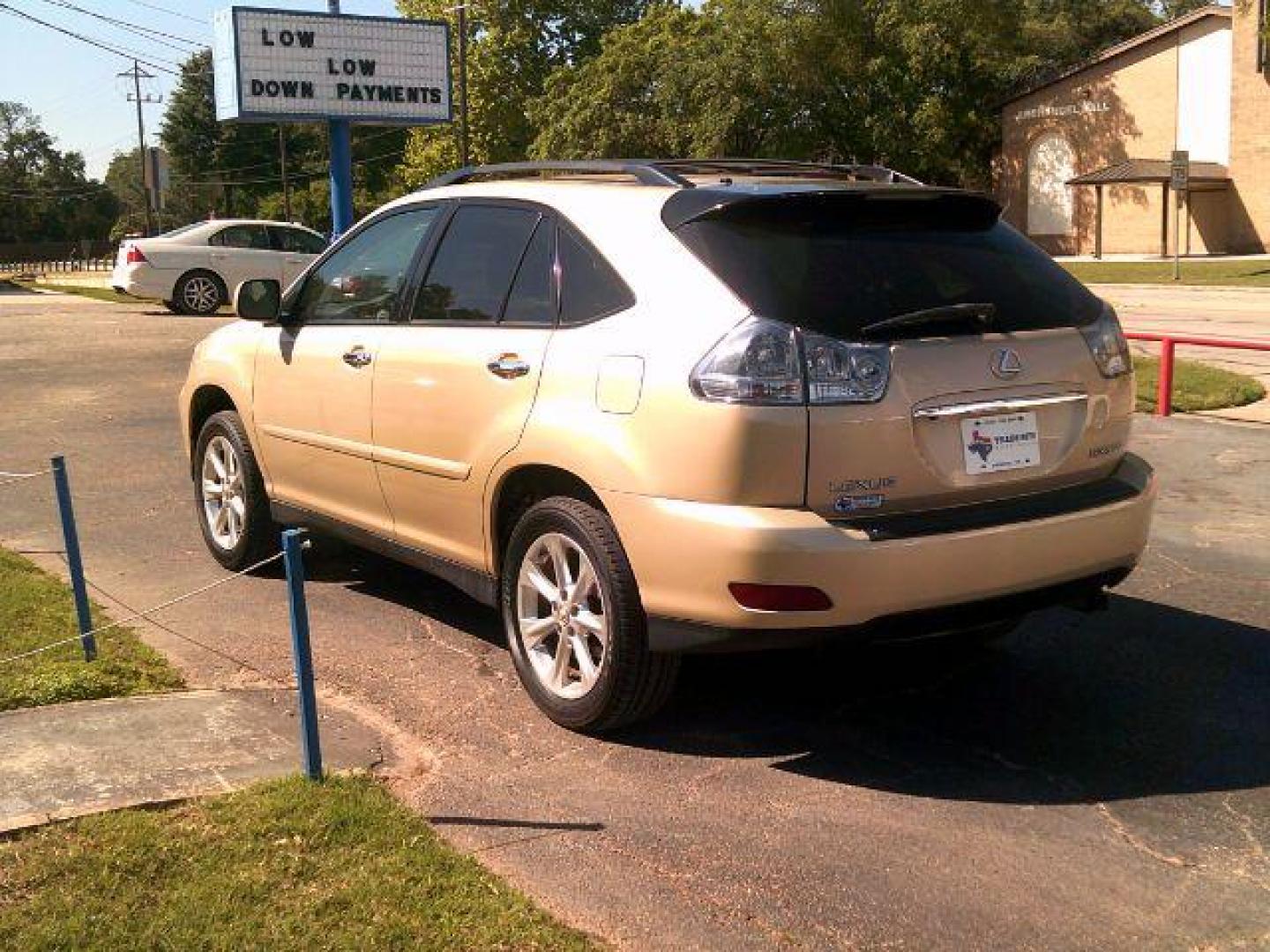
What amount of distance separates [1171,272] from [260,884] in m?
36.5

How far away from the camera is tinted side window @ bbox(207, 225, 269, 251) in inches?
850

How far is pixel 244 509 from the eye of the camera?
20.3 ft

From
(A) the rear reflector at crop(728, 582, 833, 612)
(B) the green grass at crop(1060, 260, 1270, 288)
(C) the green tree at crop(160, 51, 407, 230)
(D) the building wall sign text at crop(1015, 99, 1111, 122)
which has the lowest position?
(A) the rear reflector at crop(728, 582, 833, 612)

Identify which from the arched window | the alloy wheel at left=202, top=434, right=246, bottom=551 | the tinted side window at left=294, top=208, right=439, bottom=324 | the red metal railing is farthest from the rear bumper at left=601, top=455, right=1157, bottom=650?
the arched window

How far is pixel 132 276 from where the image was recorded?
21.0 meters

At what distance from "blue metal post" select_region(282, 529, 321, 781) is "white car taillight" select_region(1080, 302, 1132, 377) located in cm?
256

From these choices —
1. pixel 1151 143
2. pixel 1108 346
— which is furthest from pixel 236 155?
pixel 1108 346

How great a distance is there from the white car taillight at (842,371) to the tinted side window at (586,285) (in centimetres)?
65

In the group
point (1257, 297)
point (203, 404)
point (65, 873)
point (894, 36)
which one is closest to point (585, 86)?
point (894, 36)

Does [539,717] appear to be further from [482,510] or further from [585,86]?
[585,86]

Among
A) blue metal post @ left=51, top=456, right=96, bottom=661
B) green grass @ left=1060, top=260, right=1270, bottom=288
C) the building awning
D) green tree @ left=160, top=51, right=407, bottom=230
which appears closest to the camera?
blue metal post @ left=51, top=456, right=96, bottom=661

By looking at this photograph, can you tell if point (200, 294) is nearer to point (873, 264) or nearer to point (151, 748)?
point (151, 748)

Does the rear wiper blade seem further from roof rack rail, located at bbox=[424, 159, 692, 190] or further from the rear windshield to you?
roof rack rail, located at bbox=[424, 159, 692, 190]

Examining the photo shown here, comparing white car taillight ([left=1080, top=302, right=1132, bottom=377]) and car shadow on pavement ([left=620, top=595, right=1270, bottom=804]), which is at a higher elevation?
white car taillight ([left=1080, top=302, right=1132, bottom=377])
